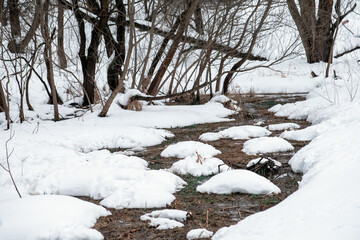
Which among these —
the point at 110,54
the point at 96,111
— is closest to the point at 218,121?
the point at 96,111

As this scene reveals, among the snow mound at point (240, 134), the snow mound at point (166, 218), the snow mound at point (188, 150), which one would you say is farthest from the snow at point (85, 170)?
the snow mound at point (240, 134)

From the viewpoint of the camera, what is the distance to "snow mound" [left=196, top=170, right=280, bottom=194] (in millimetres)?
3650

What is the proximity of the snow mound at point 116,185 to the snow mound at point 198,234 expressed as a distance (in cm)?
76

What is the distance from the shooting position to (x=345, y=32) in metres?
21.4

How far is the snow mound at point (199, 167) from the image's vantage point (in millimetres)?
4410

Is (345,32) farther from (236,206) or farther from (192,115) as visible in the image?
(236,206)

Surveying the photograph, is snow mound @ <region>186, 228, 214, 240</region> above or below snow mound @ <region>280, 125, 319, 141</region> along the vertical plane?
below

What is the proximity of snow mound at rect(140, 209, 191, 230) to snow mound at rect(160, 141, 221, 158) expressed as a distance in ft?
6.70

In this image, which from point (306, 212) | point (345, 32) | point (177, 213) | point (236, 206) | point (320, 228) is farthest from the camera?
point (345, 32)

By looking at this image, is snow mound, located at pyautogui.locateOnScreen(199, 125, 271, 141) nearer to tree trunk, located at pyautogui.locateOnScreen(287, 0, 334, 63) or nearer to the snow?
the snow

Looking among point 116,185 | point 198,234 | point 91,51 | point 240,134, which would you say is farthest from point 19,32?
point 198,234

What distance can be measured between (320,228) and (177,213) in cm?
138

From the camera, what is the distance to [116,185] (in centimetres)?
377

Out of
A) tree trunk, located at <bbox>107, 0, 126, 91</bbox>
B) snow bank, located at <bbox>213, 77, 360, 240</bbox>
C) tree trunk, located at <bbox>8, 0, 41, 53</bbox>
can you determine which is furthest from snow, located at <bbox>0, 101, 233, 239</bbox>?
tree trunk, located at <bbox>107, 0, 126, 91</bbox>
